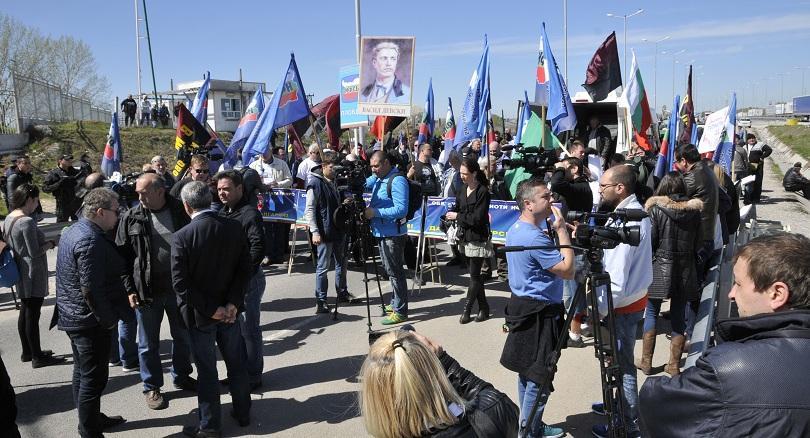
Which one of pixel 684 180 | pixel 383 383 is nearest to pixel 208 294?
pixel 383 383

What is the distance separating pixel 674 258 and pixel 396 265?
9.96 ft

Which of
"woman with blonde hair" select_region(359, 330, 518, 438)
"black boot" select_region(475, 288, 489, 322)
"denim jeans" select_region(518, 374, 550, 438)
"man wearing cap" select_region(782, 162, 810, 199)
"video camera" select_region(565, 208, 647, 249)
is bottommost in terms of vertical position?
"black boot" select_region(475, 288, 489, 322)

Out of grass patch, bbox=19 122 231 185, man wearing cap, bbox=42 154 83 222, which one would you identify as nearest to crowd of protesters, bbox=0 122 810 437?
man wearing cap, bbox=42 154 83 222

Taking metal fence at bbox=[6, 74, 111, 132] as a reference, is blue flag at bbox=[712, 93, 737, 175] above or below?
below

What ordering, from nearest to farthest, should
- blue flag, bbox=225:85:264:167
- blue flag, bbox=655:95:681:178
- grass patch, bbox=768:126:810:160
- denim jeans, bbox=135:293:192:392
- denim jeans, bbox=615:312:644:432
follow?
denim jeans, bbox=615:312:644:432 < denim jeans, bbox=135:293:192:392 < blue flag, bbox=655:95:681:178 < blue flag, bbox=225:85:264:167 < grass patch, bbox=768:126:810:160

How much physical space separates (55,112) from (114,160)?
21648 millimetres

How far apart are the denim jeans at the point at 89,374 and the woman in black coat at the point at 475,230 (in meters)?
3.95

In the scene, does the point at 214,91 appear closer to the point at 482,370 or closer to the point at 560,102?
the point at 560,102

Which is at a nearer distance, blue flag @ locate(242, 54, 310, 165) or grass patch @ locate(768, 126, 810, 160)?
blue flag @ locate(242, 54, 310, 165)

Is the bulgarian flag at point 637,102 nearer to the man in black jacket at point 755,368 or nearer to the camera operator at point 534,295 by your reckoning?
the camera operator at point 534,295

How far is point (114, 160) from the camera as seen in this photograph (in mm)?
11852

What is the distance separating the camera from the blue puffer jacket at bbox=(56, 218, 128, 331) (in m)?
4.21

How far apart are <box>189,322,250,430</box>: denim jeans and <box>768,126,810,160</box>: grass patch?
1493 inches

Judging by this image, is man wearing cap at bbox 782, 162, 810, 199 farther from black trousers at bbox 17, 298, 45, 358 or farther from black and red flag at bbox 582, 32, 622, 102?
black trousers at bbox 17, 298, 45, 358
